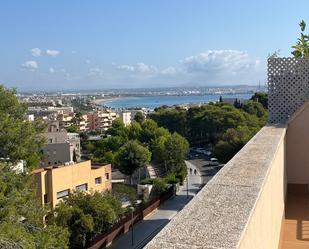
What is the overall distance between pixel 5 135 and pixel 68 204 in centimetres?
647

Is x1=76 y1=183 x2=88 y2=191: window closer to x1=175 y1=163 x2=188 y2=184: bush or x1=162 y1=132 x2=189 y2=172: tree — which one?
x1=175 y1=163 x2=188 y2=184: bush

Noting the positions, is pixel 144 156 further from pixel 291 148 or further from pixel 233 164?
pixel 233 164

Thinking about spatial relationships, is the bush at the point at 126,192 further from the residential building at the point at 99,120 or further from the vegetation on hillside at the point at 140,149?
the residential building at the point at 99,120

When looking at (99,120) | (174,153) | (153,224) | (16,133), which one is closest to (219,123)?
(174,153)

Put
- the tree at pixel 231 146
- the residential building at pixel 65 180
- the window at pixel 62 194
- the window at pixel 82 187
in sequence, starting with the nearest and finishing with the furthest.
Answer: the residential building at pixel 65 180
the window at pixel 62 194
the window at pixel 82 187
the tree at pixel 231 146

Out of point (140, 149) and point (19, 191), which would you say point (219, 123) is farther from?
point (19, 191)

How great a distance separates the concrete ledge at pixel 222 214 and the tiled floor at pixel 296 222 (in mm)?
1452

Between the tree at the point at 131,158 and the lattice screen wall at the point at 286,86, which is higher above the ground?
the lattice screen wall at the point at 286,86

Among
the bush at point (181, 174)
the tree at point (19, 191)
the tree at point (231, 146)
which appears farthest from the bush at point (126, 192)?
the tree at point (19, 191)

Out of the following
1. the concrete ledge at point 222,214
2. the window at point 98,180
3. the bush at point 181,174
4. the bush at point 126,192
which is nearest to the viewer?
the concrete ledge at point 222,214

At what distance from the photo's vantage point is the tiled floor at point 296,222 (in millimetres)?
4566

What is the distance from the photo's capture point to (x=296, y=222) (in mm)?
5250

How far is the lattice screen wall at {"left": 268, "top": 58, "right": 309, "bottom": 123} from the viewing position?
23.7 feet

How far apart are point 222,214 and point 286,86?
18.6 feet
